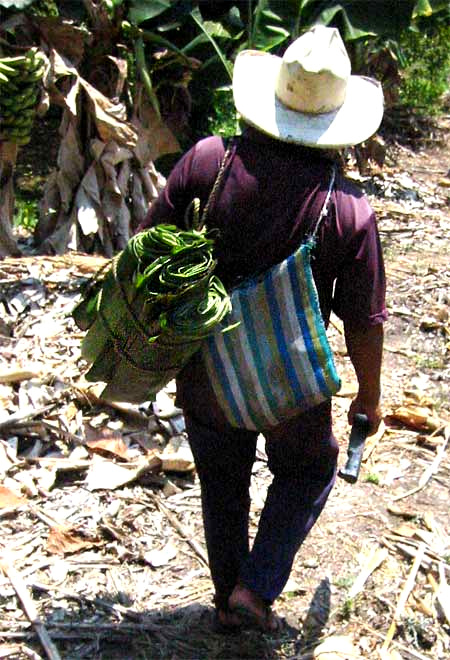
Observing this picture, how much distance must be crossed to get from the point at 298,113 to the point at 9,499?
188 centimetres

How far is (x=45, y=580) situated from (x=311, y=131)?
5.80 feet

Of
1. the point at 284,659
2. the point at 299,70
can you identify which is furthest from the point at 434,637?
the point at 299,70

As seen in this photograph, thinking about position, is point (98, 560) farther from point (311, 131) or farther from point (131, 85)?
point (131, 85)

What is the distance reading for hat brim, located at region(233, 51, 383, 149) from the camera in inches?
98.4

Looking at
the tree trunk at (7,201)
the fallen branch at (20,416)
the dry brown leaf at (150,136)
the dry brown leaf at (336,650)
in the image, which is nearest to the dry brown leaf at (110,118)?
the dry brown leaf at (150,136)

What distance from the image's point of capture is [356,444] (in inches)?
114

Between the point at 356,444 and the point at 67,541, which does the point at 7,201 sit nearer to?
the point at 67,541

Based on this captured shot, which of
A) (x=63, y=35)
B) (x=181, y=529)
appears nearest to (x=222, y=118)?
(x=63, y=35)

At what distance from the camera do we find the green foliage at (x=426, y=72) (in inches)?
376

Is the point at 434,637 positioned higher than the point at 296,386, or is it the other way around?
the point at 296,386

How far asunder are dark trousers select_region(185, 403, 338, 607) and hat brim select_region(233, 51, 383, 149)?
778mm

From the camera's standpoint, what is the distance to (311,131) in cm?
251

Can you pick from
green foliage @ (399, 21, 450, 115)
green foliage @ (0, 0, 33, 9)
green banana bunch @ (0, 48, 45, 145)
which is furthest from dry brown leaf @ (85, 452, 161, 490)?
green foliage @ (399, 21, 450, 115)

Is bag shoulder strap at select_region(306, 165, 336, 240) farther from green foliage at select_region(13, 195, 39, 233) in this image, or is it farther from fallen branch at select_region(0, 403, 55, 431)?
green foliage at select_region(13, 195, 39, 233)
